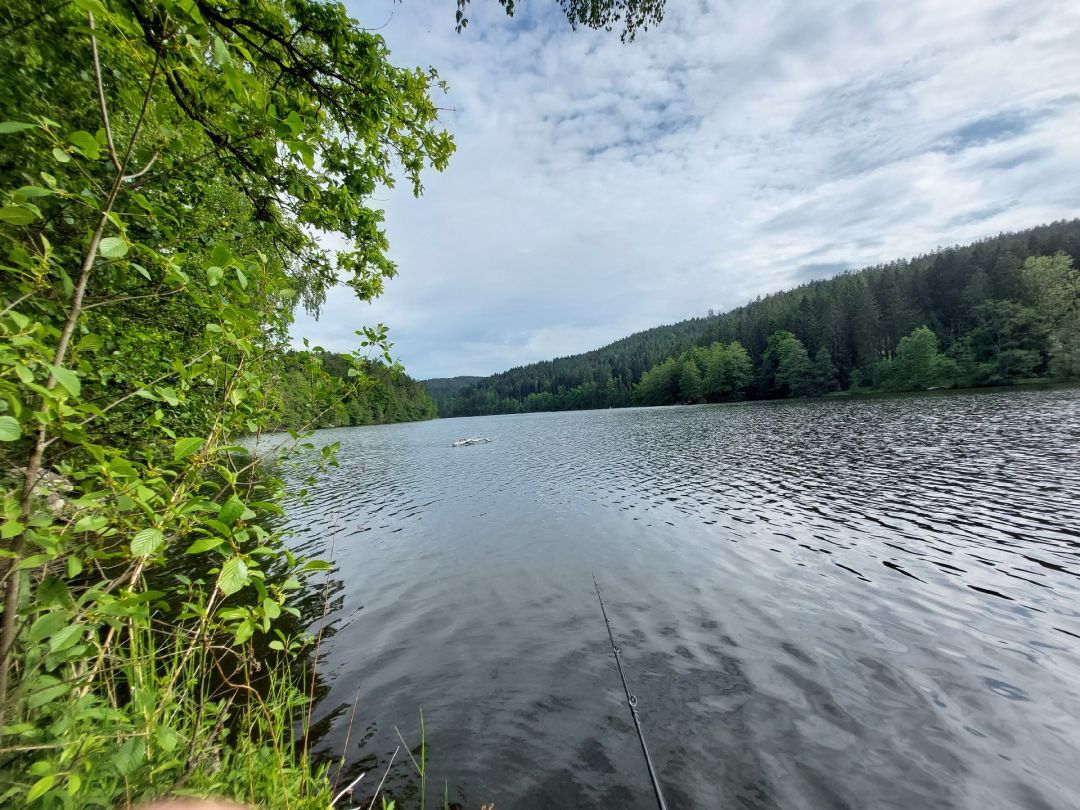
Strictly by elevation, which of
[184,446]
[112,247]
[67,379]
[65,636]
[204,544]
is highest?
[112,247]

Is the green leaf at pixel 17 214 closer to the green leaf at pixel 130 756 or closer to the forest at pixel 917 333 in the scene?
the green leaf at pixel 130 756

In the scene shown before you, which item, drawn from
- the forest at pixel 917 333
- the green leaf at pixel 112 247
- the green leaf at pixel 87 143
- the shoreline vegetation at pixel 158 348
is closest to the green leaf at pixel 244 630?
the shoreline vegetation at pixel 158 348

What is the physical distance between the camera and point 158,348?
671 centimetres

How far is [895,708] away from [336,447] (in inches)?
311

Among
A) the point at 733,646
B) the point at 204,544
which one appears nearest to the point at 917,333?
the point at 733,646

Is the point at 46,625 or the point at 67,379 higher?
the point at 67,379

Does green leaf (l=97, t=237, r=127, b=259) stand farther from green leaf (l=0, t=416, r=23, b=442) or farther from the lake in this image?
the lake

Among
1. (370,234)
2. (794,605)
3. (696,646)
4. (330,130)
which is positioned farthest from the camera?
(794,605)

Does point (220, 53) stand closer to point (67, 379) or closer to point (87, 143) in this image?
point (87, 143)

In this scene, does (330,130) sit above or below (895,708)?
above

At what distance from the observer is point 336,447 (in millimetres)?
3678

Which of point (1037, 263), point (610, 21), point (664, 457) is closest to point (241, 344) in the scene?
point (610, 21)

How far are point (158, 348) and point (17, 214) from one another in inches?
255

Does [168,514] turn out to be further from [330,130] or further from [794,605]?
[794,605]
